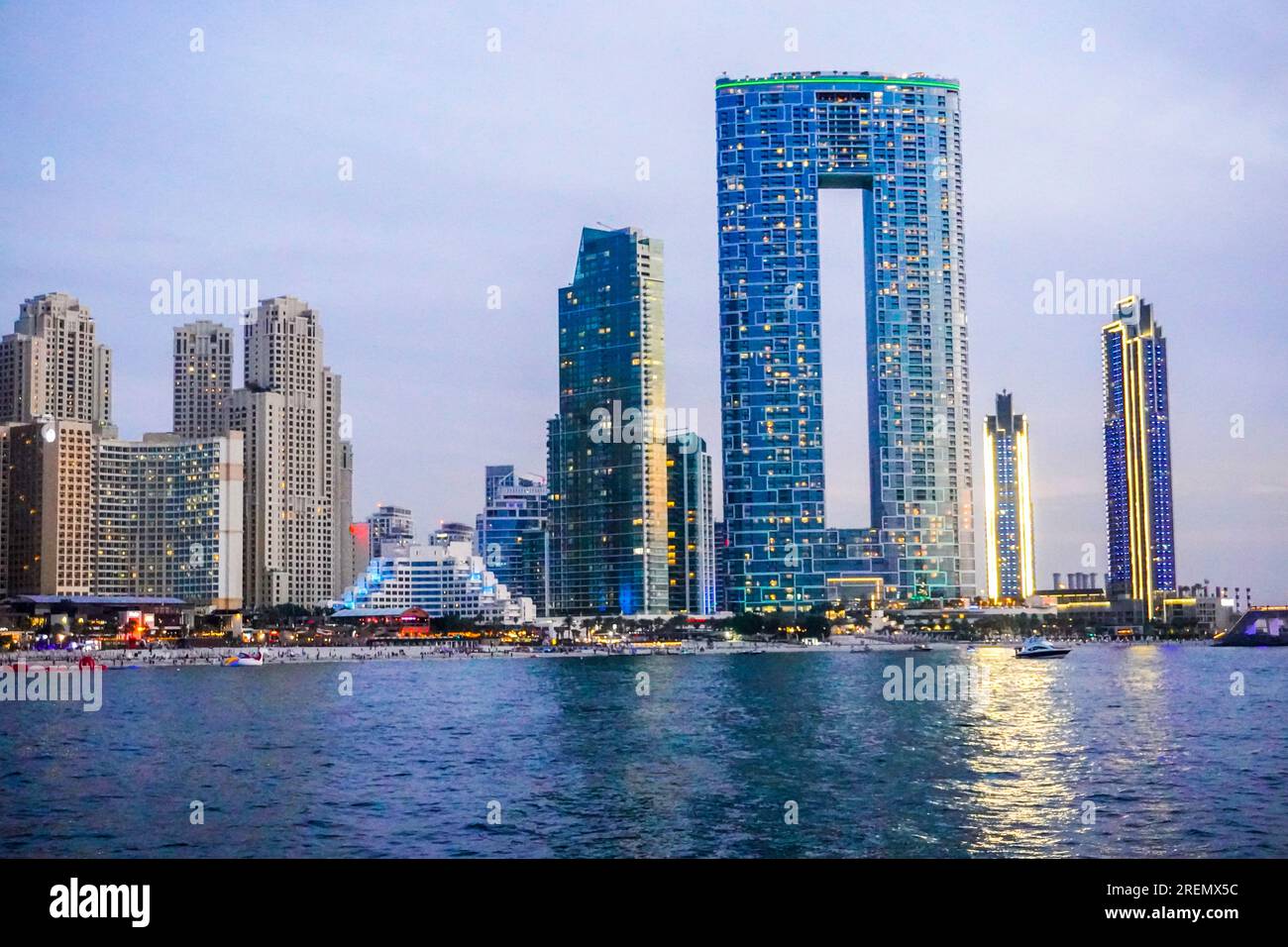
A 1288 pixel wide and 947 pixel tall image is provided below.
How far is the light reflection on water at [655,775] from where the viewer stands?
31.5 metres

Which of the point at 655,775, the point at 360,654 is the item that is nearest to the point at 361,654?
the point at 360,654

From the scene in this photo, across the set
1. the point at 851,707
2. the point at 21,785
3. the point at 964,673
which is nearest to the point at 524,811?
the point at 21,785

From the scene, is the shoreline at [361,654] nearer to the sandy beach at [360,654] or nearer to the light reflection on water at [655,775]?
the sandy beach at [360,654]

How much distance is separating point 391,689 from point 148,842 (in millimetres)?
74030

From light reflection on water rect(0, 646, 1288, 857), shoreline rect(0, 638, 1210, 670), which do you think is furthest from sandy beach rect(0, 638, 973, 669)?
light reflection on water rect(0, 646, 1288, 857)

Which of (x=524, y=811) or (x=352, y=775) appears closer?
(x=524, y=811)

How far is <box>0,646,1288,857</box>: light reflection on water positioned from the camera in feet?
103

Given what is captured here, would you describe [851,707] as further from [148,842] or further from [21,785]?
[148,842]

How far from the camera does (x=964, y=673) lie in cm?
11900

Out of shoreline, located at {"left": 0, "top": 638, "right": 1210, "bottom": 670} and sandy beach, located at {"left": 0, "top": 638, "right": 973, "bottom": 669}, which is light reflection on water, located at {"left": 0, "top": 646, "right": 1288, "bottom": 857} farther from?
sandy beach, located at {"left": 0, "top": 638, "right": 973, "bottom": 669}

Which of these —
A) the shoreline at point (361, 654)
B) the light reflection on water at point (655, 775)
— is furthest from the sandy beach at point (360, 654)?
the light reflection on water at point (655, 775)

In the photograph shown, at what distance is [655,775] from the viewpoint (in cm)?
4434
